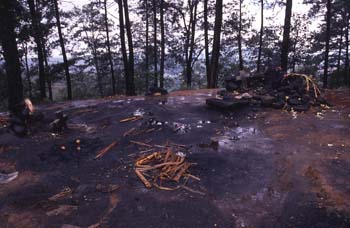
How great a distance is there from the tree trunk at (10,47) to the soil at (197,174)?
2143 millimetres

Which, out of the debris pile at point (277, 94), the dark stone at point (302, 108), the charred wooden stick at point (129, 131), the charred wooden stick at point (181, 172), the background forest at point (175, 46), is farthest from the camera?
the background forest at point (175, 46)

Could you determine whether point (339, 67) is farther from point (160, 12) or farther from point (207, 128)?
point (207, 128)

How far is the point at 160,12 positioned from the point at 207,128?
428 inches

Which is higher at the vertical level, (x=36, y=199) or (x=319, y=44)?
(x=319, y=44)

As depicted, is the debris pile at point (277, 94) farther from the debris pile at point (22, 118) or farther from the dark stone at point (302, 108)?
the debris pile at point (22, 118)

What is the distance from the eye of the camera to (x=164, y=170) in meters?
3.54

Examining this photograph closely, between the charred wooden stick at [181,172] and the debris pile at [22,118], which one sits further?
the debris pile at [22,118]

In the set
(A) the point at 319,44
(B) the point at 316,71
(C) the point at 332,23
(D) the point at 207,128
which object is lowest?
(D) the point at 207,128

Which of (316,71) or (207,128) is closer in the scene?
(207,128)

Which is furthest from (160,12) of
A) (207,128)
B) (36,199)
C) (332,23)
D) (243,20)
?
(36,199)

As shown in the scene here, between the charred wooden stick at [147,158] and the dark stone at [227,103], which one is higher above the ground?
the dark stone at [227,103]

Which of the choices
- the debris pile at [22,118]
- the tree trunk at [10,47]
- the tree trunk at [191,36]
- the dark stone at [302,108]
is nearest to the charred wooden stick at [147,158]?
the debris pile at [22,118]

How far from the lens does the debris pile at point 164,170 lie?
3.20 metres

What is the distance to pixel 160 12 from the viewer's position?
1417 centimetres
